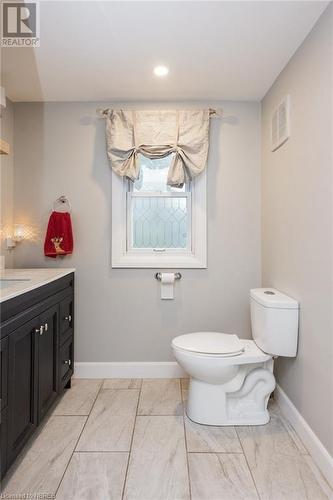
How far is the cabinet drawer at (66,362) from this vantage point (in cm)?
221

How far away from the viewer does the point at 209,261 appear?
265 centimetres

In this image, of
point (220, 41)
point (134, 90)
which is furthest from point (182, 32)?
point (134, 90)

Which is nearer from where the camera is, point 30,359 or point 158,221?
point 30,359

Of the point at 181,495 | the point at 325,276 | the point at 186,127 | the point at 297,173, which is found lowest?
the point at 181,495

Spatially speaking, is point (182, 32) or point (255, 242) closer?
point (182, 32)

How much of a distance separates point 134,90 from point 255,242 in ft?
5.09

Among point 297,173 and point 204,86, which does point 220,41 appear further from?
point 297,173

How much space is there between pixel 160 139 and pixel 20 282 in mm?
1509

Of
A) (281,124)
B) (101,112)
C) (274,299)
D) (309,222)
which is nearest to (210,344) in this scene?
(274,299)

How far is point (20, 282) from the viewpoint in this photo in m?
1.89

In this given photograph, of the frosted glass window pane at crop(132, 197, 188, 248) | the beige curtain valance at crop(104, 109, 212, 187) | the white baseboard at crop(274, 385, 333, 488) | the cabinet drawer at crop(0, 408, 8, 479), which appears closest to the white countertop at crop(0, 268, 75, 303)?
the cabinet drawer at crop(0, 408, 8, 479)

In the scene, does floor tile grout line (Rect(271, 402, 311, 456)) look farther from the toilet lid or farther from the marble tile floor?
the toilet lid

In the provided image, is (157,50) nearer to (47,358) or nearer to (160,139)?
(160,139)

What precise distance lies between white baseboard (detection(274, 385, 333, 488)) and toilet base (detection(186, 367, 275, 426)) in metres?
0.15
